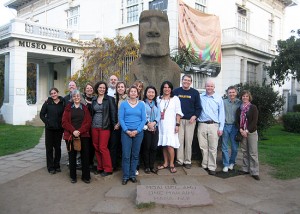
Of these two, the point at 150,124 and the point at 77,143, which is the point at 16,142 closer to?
the point at 77,143

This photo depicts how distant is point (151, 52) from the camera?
585 centimetres

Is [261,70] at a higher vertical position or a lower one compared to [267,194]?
higher

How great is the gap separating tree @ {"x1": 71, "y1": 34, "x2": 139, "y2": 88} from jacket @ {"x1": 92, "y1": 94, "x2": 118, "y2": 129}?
31.1 ft

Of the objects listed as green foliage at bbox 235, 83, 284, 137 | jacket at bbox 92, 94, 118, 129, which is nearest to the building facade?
green foliage at bbox 235, 83, 284, 137

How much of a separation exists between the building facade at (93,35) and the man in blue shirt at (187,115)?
998 centimetres

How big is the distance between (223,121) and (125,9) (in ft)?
44.6

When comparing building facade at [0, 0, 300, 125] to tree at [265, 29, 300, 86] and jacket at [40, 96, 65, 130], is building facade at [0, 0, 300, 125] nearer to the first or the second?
tree at [265, 29, 300, 86]

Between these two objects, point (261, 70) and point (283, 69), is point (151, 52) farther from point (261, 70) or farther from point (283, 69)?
point (261, 70)

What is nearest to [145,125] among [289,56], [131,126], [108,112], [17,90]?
[131,126]

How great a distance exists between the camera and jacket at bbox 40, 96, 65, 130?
548 cm

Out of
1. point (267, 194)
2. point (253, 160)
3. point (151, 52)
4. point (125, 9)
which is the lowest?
point (267, 194)

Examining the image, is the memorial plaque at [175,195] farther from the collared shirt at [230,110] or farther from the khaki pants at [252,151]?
the collared shirt at [230,110]

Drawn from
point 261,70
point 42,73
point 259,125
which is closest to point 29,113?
point 42,73

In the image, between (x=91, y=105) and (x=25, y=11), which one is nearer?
(x=91, y=105)
